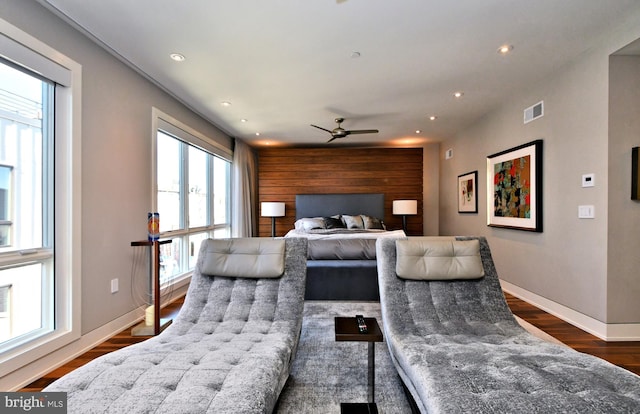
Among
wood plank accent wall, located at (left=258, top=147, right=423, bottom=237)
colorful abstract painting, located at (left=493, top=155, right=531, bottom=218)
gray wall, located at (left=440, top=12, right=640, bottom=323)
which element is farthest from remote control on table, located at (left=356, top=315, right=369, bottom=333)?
wood plank accent wall, located at (left=258, top=147, right=423, bottom=237)

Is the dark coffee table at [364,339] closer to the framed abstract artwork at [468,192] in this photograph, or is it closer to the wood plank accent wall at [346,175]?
the framed abstract artwork at [468,192]

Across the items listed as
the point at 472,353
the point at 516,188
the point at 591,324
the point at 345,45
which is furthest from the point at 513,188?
the point at 472,353

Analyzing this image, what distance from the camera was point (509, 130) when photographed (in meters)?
3.97

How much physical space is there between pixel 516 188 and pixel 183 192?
14.7 ft

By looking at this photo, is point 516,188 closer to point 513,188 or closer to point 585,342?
point 513,188

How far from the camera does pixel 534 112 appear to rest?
3486 mm

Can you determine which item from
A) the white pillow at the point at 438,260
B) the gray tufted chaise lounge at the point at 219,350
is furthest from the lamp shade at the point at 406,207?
the gray tufted chaise lounge at the point at 219,350

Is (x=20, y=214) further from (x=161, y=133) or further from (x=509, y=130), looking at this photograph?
(x=509, y=130)

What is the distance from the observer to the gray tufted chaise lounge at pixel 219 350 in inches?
43.3

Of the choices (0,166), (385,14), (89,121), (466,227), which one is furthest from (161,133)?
(466,227)

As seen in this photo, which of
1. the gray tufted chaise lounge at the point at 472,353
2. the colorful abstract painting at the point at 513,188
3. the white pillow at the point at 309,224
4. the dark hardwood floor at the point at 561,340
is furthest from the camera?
the white pillow at the point at 309,224

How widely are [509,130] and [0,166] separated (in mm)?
5095

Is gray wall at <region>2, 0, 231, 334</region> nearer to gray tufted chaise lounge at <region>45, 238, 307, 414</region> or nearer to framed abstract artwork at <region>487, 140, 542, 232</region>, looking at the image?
gray tufted chaise lounge at <region>45, 238, 307, 414</region>

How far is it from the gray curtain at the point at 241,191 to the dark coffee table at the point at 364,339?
4731 millimetres
